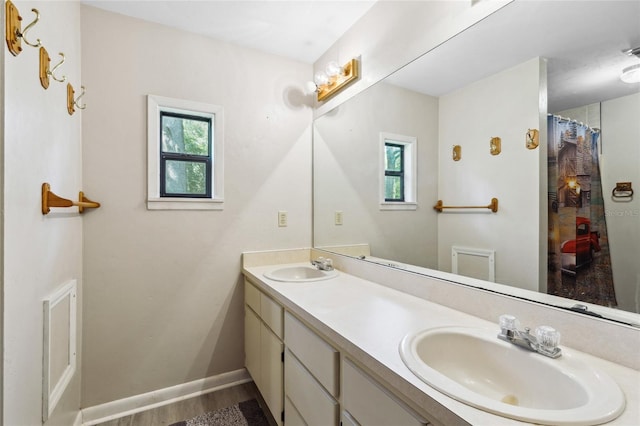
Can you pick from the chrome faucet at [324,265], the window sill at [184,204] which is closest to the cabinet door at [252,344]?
the chrome faucet at [324,265]

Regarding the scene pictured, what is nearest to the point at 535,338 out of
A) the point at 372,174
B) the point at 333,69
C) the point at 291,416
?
the point at 291,416

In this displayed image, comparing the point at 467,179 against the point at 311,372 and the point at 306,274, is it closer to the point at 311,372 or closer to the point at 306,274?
the point at 311,372

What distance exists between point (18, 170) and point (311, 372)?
1.26m

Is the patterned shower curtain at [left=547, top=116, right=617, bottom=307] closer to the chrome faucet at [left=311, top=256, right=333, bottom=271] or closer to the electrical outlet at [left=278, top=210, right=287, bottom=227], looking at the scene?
the chrome faucet at [left=311, top=256, right=333, bottom=271]

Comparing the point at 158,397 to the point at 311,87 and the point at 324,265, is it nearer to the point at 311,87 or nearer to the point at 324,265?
the point at 324,265

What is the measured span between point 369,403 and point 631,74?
1189mm

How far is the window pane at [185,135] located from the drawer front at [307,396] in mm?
1479

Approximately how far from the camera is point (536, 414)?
0.59 meters

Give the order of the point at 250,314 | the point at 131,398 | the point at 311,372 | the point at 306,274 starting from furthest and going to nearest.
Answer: the point at 306,274 < the point at 250,314 < the point at 131,398 < the point at 311,372

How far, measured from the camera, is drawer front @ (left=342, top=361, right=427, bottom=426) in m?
0.76

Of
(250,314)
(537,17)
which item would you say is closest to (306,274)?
(250,314)

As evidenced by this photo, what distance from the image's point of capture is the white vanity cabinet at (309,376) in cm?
106

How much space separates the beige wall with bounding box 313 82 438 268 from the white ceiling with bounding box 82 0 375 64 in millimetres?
501

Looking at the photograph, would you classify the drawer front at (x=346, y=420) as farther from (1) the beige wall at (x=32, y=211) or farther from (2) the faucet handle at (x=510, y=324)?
(1) the beige wall at (x=32, y=211)
